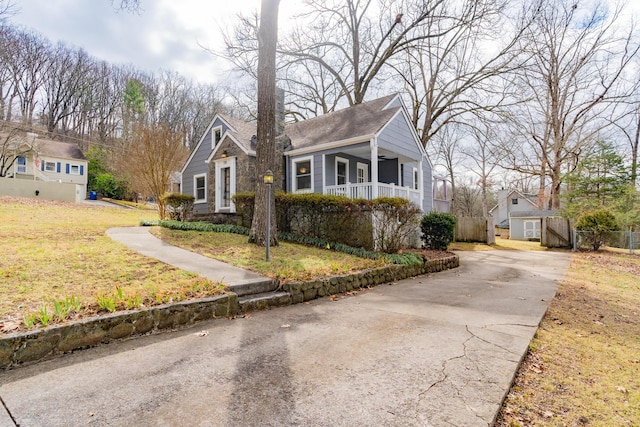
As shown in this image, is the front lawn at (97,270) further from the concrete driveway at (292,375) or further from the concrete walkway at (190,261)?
the concrete driveway at (292,375)

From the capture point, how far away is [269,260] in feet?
22.8

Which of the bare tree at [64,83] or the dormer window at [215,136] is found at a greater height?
the bare tree at [64,83]

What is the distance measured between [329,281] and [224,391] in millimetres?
3800

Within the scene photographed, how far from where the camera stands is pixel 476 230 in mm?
19562

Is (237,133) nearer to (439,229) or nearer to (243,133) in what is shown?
(243,133)

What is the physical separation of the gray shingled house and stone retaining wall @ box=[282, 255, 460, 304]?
3.21 metres

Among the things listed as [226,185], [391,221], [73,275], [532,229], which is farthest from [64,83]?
[532,229]

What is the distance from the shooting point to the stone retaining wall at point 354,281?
18.2ft

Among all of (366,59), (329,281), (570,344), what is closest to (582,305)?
(570,344)

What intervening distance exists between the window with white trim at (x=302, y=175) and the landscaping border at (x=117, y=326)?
7.85 m

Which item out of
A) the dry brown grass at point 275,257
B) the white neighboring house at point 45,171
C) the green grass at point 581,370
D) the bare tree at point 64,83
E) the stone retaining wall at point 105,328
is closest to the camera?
the green grass at point 581,370

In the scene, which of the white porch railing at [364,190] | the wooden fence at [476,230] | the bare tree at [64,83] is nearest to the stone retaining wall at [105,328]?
the white porch railing at [364,190]

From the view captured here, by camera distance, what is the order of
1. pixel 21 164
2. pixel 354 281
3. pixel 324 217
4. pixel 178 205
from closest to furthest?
pixel 354 281 → pixel 324 217 → pixel 178 205 → pixel 21 164

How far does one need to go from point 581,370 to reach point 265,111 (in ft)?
26.8
